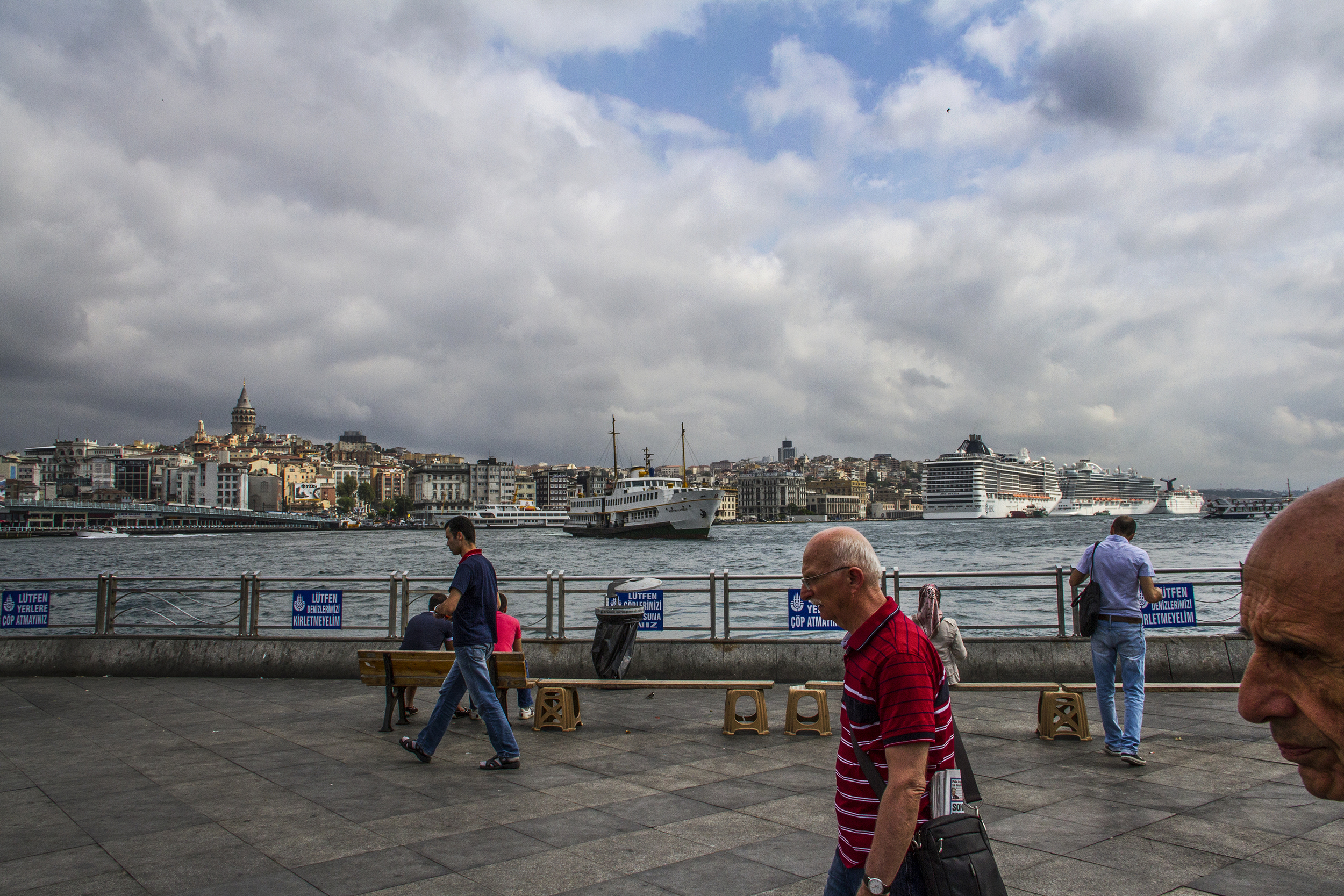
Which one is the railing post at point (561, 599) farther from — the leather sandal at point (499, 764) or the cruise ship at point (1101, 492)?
the cruise ship at point (1101, 492)

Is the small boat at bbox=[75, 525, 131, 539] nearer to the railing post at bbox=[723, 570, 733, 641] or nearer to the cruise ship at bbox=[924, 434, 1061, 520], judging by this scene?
the cruise ship at bbox=[924, 434, 1061, 520]

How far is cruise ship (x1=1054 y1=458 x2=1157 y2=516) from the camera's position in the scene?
162 m

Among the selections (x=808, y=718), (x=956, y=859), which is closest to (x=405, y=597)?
(x=808, y=718)

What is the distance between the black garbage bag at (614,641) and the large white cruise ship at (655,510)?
7165cm

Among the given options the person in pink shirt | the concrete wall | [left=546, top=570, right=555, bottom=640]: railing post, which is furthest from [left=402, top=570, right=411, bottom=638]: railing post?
the person in pink shirt

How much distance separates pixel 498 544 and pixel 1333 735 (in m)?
91.6

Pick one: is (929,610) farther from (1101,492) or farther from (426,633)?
(1101,492)

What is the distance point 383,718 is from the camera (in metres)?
7.92

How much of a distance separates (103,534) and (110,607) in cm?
13366

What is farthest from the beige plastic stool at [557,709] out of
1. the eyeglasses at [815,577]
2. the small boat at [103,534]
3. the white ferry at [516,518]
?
the white ferry at [516,518]

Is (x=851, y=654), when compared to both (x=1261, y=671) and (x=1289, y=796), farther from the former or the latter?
(x=1289, y=796)

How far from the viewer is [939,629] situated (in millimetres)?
7957

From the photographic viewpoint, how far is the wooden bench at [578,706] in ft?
24.9

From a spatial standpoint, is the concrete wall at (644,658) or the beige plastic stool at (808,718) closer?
the beige plastic stool at (808,718)
